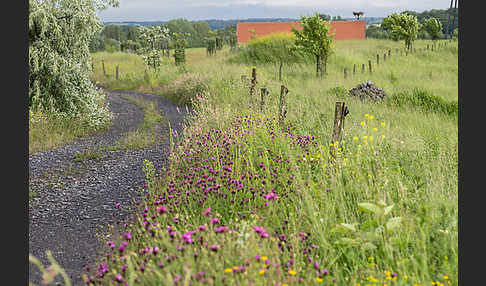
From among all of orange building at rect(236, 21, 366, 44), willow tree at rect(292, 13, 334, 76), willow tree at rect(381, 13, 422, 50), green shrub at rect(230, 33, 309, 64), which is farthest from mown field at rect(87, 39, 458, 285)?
orange building at rect(236, 21, 366, 44)

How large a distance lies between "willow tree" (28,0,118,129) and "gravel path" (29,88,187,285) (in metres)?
1.76

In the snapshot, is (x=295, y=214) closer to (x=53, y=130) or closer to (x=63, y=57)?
(x=53, y=130)

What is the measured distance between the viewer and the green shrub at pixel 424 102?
478 inches

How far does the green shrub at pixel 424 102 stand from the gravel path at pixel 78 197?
7.94 m

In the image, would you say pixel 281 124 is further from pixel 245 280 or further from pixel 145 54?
pixel 145 54

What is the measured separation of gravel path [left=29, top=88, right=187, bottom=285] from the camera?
480 centimetres

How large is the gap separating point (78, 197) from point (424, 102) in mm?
10999

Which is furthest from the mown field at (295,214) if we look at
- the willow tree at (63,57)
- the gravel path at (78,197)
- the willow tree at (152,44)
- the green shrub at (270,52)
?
the willow tree at (152,44)

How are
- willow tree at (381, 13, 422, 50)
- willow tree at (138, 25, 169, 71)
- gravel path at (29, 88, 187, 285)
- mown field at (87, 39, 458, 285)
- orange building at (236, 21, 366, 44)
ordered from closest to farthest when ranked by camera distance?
1. mown field at (87, 39, 458, 285)
2. gravel path at (29, 88, 187, 285)
3. willow tree at (138, 25, 169, 71)
4. willow tree at (381, 13, 422, 50)
5. orange building at (236, 21, 366, 44)

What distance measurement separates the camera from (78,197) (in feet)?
21.3

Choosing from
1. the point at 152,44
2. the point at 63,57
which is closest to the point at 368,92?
the point at 63,57

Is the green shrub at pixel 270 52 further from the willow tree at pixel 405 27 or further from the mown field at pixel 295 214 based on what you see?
the mown field at pixel 295 214

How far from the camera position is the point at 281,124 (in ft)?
25.9

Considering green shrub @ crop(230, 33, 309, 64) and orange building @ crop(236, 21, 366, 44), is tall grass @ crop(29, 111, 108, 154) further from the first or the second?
orange building @ crop(236, 21, 366, 44)
